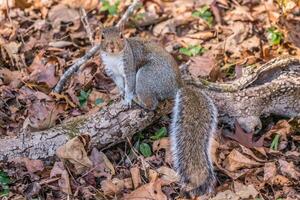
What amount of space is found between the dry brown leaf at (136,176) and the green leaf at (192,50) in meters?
1.82

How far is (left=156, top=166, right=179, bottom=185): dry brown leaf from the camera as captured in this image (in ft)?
13.2

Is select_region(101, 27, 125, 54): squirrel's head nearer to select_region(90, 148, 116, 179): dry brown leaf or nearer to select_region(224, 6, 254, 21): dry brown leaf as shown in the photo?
select_region(90, 148, 116, 179): dry brown leaf

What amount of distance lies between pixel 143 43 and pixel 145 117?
0.59 m

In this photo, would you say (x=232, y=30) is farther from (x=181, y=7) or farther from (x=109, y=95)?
(x=109, y=95)

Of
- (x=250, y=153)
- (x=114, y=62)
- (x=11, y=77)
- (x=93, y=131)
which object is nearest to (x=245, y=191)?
(x=250, y=153)

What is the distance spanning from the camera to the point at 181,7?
640cm

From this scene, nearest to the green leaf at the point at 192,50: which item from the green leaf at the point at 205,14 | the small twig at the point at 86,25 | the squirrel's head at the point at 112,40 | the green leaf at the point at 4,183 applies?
the green leaf at the point at 205,14

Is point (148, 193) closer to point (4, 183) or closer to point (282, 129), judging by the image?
point (4, 183)

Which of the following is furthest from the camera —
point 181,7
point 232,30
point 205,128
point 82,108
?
point 181,7

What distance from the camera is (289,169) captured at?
4.13 meters

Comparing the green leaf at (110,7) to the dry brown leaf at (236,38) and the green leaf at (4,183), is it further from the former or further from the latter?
the green leaf at (4,183)

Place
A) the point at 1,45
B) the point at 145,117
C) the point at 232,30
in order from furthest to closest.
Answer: the point at 232,30 → the point at 1,45 → the point at 145,117

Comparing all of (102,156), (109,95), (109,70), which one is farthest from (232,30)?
(102,156)

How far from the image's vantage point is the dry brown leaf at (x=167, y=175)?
13.2 feet
